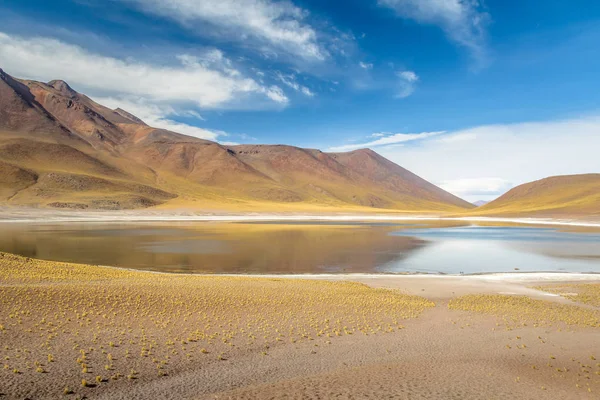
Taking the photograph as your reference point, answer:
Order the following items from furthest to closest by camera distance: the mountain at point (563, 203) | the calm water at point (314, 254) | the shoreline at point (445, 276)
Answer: the mountain at point (563, 203)
the calm water at point (314, 254)
the shoreline at point (445, 276)

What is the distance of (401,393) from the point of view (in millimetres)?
10594

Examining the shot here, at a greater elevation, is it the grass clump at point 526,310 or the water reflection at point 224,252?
the grass clump at point 526,310

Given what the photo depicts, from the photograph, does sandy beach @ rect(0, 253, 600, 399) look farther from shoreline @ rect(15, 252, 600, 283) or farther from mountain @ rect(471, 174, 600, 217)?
mountain @ rect(471, 174, 600, 217)

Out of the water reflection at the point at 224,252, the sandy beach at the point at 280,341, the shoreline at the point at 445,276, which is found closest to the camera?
the sandy beach at the point at 280,341

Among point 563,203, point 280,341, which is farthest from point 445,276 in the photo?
point 563,203

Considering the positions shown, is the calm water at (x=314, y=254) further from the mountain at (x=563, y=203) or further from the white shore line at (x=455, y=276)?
the mountain at (x=563, y=203)

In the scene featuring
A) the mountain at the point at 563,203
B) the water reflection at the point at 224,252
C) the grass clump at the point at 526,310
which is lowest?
the water reflection at the point at 224,252

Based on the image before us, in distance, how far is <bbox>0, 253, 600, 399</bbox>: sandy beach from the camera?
10734mm

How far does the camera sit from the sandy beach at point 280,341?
10.7 m

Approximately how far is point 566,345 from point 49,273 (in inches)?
1020

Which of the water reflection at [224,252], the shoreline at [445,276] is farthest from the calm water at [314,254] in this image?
the shoreline at [445,276]

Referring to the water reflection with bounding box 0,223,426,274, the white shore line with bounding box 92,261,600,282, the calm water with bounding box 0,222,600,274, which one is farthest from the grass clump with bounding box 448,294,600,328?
the water reflection with bounding box 0,223,426,274

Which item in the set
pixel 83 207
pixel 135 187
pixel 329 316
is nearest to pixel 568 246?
pixel 329 316

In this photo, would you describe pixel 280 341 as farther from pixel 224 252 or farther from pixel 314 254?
pixel 224 252
